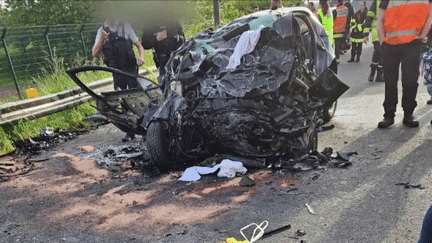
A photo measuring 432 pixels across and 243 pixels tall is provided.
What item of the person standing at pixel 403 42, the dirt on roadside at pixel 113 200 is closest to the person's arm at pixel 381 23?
the person standing at pixel 403 42

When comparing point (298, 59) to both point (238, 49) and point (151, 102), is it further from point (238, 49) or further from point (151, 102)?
point (151, 102)

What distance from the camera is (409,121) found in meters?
5.12

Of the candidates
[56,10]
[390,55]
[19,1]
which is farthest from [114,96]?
[19,1]

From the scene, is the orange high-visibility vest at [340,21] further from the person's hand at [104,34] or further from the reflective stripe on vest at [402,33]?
the person's hand at [104,34]

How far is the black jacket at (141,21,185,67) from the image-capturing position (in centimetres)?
641

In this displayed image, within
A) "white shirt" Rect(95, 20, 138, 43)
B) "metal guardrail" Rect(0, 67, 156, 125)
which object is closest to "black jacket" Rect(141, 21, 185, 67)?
"white shirt" Rect(95, 20, 138, 43)

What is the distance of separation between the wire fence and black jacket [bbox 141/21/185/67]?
3367 millimetres

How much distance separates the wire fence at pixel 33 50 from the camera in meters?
8.35

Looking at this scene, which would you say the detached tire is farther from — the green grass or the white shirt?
the white shirt

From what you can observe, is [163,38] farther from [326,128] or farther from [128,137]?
[326,128]

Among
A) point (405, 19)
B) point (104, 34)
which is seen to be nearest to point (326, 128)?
point (405, 19)

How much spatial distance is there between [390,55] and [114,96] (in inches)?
149

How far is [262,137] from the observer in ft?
13.3

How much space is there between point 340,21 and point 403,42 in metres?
4.82
